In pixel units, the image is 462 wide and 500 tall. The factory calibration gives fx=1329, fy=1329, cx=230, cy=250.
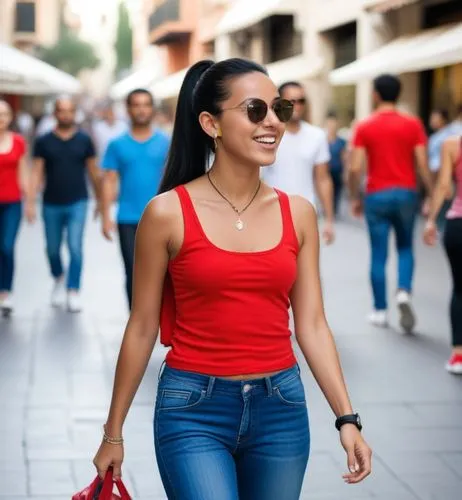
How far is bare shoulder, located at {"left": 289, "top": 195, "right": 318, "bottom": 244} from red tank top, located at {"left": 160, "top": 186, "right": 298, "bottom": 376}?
112mm

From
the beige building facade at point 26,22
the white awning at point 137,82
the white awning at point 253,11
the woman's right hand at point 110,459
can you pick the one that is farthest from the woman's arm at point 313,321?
the beige building facade at point 26,22

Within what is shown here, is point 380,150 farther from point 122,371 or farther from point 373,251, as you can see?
point 122,371

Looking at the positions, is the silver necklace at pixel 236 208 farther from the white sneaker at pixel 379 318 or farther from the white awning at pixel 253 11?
the white awning at pixel 253 11

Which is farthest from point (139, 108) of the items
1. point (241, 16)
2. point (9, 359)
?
point (241, 16)

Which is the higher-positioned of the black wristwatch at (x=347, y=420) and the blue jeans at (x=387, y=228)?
the black wristwatch at (x=347, y=420)

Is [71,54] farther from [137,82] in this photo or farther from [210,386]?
[210,386]

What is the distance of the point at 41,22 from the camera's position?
244ft

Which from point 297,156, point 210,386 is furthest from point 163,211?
point 297,156

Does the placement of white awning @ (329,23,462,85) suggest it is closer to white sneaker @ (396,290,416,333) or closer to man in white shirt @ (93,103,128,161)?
man in white shirt @ (93,103,128,161)

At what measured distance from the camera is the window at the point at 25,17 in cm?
6969

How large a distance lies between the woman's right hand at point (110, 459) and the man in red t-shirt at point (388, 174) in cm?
671

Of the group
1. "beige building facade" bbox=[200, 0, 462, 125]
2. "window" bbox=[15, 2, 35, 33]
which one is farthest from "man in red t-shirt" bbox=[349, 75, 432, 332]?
"window" bbox=[15, 2, 35, 33]

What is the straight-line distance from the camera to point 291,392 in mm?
3213

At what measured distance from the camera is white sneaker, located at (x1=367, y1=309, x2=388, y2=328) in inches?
398
